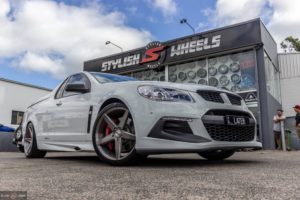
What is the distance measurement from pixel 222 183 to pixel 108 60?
16.1 meters

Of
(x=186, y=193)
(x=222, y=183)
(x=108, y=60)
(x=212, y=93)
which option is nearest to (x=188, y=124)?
(x=212, y=93)

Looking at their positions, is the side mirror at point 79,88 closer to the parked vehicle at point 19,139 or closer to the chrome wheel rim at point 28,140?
the chrome wheel rim at point 28,140

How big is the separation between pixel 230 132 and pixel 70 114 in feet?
7.58

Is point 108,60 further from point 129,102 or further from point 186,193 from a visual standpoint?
point 186,193

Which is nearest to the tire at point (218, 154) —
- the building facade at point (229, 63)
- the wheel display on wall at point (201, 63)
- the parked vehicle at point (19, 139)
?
the parked vehicle at point (19, 139)

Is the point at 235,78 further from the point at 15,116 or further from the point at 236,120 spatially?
the point at 15,116

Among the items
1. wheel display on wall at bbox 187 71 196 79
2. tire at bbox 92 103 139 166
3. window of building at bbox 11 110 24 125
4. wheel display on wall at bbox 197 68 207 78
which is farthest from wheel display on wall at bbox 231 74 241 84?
window of building at bbox 11 110 24 125

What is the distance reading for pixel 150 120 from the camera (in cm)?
369

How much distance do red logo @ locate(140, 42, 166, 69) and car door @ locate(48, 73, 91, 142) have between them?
9.94m

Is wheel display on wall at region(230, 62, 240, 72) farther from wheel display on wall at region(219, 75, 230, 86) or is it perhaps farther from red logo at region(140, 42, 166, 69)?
red logo at region(140, 42, 166, 69)

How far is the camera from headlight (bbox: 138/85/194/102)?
12.4ft

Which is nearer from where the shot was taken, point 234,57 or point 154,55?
point 234,57

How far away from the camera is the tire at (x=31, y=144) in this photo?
5.96 m

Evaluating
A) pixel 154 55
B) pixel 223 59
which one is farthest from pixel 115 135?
pixel 154 55
